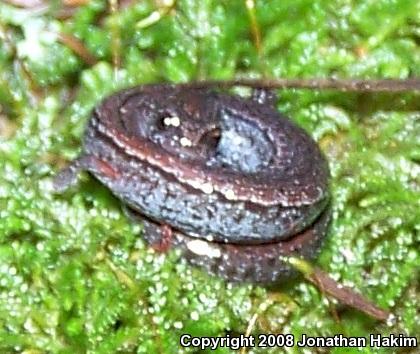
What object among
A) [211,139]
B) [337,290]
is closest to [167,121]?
[211,139]

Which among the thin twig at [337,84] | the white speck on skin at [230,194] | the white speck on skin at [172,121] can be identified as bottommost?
the white speck on skin at [230,194]

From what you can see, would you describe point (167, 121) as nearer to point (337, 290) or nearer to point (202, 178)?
point (202, 178)

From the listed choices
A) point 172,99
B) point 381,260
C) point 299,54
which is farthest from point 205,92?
point 381,260

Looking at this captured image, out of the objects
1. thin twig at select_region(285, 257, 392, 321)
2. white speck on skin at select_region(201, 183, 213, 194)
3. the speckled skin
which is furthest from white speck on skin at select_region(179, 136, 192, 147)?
thin twig at select_region(285, 257, 392, 321)

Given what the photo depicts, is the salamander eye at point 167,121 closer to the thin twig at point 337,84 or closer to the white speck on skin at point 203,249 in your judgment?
the thin twig at point 337,84

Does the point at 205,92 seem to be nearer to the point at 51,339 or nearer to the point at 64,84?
the point at 64,84

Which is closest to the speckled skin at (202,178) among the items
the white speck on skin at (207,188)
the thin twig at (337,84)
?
the white speck on skin at (207,188)
